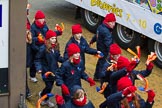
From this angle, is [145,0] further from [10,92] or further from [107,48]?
[10,92]

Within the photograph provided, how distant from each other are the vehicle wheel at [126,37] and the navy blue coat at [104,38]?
1.57 m

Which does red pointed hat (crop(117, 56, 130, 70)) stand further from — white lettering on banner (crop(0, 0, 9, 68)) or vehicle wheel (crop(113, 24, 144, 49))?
vehicle wheel (crop(113, 24, 144, 49))

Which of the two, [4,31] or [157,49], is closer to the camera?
[4,31]

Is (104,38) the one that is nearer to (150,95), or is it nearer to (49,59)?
(49,59)

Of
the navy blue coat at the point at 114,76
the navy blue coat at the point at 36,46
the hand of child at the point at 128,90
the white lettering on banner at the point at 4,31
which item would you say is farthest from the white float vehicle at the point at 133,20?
the white lettering on banner at the point at 4,31

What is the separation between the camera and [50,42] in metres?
8.26

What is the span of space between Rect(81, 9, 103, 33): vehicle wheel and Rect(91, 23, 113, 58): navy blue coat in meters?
2.58

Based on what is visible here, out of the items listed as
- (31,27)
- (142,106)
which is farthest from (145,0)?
(142,106)

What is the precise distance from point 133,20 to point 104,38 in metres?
1.58

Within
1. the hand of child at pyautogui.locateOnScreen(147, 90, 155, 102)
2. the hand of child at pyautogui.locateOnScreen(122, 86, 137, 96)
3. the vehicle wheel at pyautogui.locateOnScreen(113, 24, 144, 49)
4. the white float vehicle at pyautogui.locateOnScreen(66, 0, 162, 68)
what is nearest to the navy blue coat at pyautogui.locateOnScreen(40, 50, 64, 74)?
the hand of child at pyautogui.locateOnScreen(122, 86, 137, 96)

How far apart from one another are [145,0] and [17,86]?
4.31 metres

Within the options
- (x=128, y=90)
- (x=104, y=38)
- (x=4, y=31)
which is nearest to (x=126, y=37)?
(x=104, y=38)

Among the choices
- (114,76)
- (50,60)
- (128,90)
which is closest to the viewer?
(128,90)

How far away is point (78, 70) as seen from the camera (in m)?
7.85
